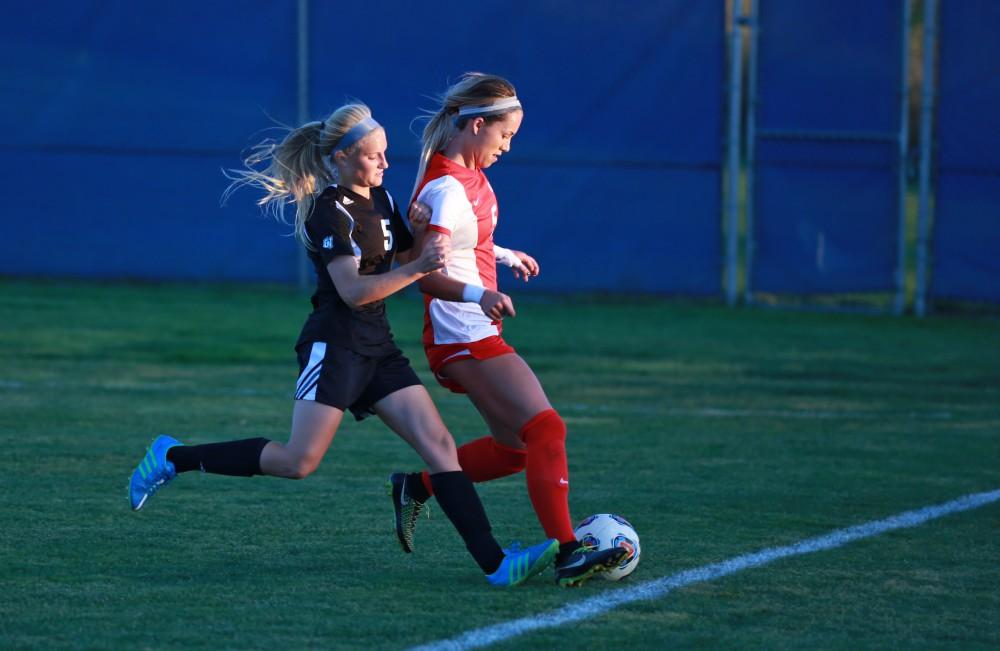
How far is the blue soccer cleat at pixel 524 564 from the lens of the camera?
490 centimetres

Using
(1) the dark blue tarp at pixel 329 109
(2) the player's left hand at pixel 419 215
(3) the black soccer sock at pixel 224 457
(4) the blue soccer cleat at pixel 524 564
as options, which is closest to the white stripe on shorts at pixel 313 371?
(3) the black soccer sock at pixel 224 457

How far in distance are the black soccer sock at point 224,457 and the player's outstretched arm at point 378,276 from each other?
2.08 feet

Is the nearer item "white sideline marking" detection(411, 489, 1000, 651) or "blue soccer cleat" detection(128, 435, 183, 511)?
"white sideline marking" detection(411, 489, 1000, 651)

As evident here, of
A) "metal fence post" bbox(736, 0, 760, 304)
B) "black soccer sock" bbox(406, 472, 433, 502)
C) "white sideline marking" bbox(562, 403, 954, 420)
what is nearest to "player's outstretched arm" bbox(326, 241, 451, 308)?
"black soccer sock" bbox(406, 472, 433, 502)

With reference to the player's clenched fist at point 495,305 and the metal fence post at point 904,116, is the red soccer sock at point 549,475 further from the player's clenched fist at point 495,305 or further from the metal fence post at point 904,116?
the metal fence post at point 904,116

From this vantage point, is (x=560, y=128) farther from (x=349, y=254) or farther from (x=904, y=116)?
(x=349, y=254)

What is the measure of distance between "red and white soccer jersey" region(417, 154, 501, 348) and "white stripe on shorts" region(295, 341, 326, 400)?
1.25ft

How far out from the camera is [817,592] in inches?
195

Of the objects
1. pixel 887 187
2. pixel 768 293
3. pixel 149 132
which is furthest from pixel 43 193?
pixel 887 187

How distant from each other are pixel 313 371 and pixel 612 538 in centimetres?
112

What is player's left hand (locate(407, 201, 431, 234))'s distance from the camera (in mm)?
5125

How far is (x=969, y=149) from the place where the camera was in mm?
16188

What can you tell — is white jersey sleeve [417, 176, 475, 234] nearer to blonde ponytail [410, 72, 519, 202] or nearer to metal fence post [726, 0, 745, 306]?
blonde ponytail [410, 72, 519, 202]

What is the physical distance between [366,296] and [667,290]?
12.3m
